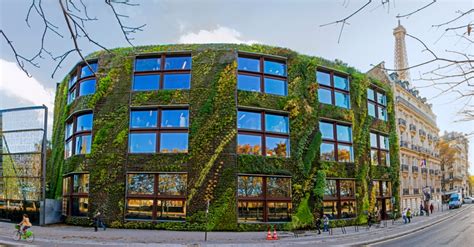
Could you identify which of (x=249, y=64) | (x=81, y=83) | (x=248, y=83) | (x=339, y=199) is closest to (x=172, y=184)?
(x=248, y=83)

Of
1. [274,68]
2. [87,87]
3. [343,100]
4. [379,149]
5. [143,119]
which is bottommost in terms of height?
[379,149]

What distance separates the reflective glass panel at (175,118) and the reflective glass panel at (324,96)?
12342mm

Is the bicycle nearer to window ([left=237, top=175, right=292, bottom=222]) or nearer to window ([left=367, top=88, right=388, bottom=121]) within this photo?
window ([left=237, top=175, right=292, bottom=222])

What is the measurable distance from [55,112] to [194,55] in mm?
19266

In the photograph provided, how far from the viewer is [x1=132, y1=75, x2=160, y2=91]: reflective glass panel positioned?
27.6 m

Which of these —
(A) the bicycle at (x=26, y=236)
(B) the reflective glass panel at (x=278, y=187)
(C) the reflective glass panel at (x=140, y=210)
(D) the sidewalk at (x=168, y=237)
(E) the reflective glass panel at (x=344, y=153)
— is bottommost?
(D) the sidewalk at (x=168, y=237)

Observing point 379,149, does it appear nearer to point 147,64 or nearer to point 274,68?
point 274,68

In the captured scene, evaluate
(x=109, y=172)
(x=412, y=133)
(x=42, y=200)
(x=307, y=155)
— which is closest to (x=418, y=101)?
(x=412, y=133)

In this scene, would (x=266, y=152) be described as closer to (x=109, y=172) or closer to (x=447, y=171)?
(x=109, y=172)

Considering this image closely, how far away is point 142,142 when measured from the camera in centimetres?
2658

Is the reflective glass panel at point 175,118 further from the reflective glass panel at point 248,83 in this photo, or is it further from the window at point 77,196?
the window at point 77,196

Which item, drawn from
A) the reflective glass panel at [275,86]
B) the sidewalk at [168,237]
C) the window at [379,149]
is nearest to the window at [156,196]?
the sidewalk at [168,237]

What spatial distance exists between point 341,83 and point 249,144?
1241 cm

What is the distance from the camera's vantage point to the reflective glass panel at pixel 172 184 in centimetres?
2531
